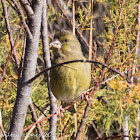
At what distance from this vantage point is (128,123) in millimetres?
3580

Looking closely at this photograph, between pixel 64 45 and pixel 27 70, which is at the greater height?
pixel 64 45

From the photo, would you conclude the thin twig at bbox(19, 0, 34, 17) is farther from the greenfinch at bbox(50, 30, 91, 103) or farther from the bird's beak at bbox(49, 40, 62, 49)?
the bird's beak at bbox(49, 40, 62, 49)

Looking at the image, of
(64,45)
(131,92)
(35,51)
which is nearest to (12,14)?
(64,45)

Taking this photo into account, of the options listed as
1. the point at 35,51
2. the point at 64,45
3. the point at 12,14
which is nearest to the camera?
the point at 35,51

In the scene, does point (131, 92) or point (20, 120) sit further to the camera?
point (131, 92)

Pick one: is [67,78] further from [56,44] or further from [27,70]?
[27,70]

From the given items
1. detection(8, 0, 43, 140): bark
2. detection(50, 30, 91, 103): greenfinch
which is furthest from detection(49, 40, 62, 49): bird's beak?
detection(8, 0, 43, 140): bark

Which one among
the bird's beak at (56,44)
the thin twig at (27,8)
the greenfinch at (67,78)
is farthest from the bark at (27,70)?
the bird's beak at (56,44)

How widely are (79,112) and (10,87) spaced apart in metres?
0.82

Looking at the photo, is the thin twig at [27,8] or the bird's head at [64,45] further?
the bird's head at [64,45]

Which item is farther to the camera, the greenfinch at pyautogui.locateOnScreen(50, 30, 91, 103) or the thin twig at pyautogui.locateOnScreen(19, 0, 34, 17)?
the greenfinch at pyautogui.locateOnScreen(50, 30, 91, 103)

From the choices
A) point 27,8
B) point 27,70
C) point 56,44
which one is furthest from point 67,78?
point 27,8

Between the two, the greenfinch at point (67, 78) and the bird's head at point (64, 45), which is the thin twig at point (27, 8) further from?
the bird's head at point (64, 45)

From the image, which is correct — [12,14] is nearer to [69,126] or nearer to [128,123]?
[69,126]
